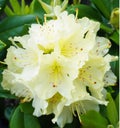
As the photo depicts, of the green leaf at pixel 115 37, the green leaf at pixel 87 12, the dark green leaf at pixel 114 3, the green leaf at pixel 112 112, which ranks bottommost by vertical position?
the green leaf at pixel 112 112

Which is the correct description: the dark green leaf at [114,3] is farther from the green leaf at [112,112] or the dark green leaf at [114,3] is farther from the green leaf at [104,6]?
the green leaf at [112,112]

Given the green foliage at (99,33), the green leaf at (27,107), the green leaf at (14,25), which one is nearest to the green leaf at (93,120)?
the green foliage at (99,33)

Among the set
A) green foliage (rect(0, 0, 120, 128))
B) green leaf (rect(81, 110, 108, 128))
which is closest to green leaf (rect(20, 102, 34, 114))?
green foliage (rect(0, 0, 120, 128))

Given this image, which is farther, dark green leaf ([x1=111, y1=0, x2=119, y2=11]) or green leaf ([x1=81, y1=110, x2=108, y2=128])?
dark green leaf ([x1=111, y1=0, x2=119, y2=11])

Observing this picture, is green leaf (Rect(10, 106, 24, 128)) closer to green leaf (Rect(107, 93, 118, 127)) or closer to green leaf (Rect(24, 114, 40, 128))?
green leaf (Rect(24, 114, 40, 128))

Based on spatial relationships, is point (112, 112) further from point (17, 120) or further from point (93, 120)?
point (17, 120)

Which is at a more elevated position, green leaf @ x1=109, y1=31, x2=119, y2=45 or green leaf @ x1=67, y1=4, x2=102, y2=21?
green leaf @ x1=67, y1=4, x2=102, y2=21
